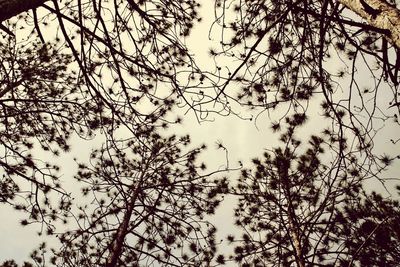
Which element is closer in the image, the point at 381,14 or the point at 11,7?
the point at 11,7

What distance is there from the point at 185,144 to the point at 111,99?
3029 mm

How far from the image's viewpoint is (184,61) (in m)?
3.53

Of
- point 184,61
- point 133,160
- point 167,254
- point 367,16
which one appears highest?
point 133,160

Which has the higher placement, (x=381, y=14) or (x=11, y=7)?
(x=11, y=7)

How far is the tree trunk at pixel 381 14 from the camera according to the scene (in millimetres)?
Result: 1902

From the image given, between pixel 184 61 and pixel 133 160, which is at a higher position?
pixel 133 160

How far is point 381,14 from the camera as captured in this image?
79.5 inches

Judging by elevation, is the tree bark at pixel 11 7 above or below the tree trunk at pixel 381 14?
above

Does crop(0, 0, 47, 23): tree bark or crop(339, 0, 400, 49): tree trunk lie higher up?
crop(0, 0, 47, 23): tree bark

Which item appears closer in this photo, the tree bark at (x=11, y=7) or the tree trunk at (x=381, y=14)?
the tree bark at (x=11, y=7)

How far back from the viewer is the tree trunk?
1.90 metres

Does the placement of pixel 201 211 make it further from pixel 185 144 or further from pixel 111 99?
pixel 111 99

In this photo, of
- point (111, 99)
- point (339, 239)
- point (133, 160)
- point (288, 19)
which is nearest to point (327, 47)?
point (288, 19)

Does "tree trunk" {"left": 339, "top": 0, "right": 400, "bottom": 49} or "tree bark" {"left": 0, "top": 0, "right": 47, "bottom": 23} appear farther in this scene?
"tree trunk" {"left": 339, "top": 0, "right": 400, "bottom": 49}
